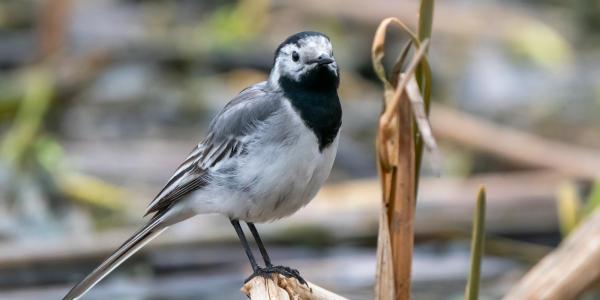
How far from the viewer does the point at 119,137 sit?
8.98 m

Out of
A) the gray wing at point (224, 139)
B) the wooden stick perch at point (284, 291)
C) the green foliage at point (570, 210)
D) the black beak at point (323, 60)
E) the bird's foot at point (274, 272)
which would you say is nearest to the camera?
the wooden stick perch at point (284, 291)

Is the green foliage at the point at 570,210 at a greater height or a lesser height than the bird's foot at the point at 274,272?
greater

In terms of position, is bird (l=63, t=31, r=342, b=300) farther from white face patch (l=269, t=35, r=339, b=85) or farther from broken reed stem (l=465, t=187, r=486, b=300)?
broken reed stem (l=465, t=187, r=486, b=300)

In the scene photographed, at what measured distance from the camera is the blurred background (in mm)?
6887

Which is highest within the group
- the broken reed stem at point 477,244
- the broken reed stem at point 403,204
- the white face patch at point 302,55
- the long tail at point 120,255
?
the white face patch at point 302,55

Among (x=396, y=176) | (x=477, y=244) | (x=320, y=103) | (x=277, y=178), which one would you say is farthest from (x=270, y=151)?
(x=477, y=244)

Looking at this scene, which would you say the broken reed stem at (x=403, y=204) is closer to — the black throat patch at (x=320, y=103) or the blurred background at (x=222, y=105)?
the black throat patch at (x=320, y=103)

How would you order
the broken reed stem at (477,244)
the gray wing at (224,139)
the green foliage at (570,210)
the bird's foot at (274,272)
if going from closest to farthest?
the broken reed stem at (477,244), the bird's foot at (274,272), the gray wing at (224,139), the green foliage at (570,210)

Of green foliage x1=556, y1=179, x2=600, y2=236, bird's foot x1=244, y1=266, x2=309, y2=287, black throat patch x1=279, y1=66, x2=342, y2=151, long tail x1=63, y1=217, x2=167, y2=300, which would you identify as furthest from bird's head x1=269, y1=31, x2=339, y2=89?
green foliage x1=556, y1=179, x2=600, y2=236

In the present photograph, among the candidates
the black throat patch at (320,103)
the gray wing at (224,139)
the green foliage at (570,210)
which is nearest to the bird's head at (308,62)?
the black throat patch at (320,103)

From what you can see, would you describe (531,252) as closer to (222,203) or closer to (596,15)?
(222,203)

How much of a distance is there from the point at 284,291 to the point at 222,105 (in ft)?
16.3

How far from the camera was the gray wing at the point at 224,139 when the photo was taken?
192 inches

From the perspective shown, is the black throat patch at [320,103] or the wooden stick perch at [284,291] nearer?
the wooden stick perch at [284,291]
